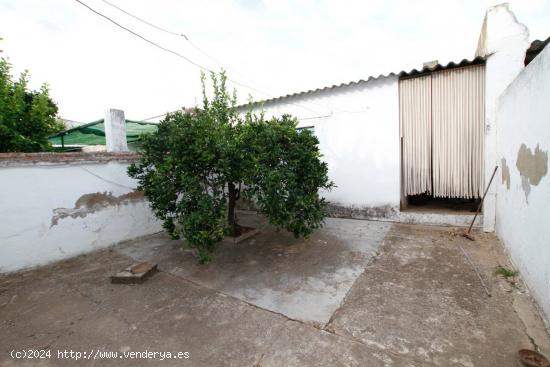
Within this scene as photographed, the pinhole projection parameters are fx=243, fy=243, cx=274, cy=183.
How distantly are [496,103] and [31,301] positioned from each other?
833 centimetres

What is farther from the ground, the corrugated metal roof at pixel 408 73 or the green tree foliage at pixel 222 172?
the corrugated metal roof at pixel 408 73

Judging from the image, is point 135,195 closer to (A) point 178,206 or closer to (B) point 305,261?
(A) point 178,206

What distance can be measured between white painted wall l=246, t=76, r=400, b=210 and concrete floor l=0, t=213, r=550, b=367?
1754 millimetres

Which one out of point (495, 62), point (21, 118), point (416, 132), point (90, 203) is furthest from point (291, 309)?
point (21, 118)

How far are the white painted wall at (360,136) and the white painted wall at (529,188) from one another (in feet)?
6.56

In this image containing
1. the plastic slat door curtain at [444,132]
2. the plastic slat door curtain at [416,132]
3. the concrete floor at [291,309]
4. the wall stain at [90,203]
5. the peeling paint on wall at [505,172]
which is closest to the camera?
the concrete floor at [291,309]

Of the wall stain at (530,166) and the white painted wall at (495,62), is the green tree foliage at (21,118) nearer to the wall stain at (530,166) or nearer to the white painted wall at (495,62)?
the wall stain at (530,166)

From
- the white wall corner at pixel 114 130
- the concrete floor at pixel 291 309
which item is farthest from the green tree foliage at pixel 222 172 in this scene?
the white wall corner at pixel 114 130

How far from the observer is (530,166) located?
293 cm

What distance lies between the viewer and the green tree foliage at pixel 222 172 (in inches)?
142

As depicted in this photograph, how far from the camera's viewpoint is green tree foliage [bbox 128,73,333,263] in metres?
3.60

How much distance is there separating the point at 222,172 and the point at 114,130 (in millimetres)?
3690

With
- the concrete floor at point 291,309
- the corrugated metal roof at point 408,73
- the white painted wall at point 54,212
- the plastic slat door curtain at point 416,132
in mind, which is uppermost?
the corrugated metal roof at point 408,73

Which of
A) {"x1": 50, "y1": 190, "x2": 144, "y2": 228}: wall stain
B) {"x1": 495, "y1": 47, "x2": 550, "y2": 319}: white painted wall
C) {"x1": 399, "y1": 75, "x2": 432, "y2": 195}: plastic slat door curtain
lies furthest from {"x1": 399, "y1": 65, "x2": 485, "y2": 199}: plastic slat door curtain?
{"x1": 50, "y1": 190, "x2": 144, "y2": 228}: wall stain
